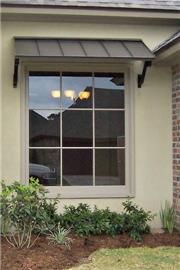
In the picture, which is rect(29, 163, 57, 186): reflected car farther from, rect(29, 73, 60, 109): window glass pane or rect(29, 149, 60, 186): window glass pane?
rect(29, 73, 60, 109): window glass pane

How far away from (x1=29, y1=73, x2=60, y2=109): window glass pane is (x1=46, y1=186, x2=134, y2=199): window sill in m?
1.27

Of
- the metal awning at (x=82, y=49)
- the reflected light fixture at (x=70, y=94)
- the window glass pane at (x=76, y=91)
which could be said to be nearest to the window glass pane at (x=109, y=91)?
the window glass pane at (x=76, y=91)

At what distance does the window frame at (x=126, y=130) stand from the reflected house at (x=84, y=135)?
9cm

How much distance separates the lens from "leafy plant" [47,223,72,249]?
21.7 ft

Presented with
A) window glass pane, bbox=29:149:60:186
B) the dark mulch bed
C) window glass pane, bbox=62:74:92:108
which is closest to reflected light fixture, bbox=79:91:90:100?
window glass pane, bbox=62:74:92:108

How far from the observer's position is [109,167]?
26.1ft

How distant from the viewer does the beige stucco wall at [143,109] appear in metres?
7.73

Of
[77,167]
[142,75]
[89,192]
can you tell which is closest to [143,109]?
[142,75]

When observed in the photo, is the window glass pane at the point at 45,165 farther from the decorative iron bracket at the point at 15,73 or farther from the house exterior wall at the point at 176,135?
the house exterior wall at the point at 176,135

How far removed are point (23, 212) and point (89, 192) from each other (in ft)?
5.74

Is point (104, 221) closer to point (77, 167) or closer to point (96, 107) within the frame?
point (77, 167)

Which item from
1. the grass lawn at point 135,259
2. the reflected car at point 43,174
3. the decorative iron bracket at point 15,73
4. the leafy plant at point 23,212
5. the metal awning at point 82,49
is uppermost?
the metal awning at point 82,49

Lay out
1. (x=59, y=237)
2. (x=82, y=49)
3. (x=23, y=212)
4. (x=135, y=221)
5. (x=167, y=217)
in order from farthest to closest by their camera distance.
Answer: (x=167, y=217)
(x=82, y=49)
(x=135, y=221)
(x=59, y=237)
(x=23, y=212)

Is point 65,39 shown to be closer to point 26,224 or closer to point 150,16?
point 150,16
